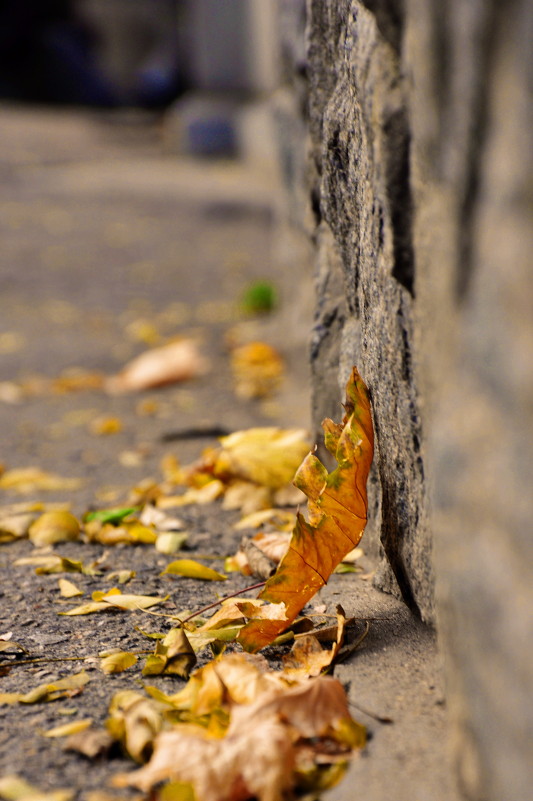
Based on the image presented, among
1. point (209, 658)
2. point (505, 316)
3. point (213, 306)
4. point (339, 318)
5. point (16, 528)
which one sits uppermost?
point (505, 316)

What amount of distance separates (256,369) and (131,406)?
0.60m

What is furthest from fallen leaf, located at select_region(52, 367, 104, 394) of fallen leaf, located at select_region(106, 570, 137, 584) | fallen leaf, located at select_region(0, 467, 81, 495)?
fallen leaf, located at select_region(106, 570, 137, 584)

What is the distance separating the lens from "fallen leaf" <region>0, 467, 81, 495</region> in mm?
2244

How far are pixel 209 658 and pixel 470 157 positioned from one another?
822 millimetres

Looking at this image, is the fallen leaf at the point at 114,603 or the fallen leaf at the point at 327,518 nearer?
the fallen leaf at the point at 327,518

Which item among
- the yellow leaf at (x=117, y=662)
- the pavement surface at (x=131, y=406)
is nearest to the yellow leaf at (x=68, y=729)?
the pavement surface at (x=131, y=406)

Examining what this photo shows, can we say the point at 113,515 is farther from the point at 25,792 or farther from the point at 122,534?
the point at 25,792

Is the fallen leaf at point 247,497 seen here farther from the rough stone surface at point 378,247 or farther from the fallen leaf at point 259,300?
the fallen leaf at point 259,300

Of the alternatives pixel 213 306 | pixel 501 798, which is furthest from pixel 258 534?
pixel 213 306

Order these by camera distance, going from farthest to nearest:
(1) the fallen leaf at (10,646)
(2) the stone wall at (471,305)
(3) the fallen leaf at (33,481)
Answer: (3) the fallen leaf at (33,481), (1) the fallen leaf at (10,646), (2) the stone wall at (471,305)

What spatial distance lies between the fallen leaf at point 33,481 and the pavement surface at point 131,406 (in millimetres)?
30

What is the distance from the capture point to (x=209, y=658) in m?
1.24

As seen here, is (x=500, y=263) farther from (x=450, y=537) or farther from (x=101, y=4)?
(x=101, y=4)

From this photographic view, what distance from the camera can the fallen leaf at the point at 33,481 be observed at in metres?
2.24
